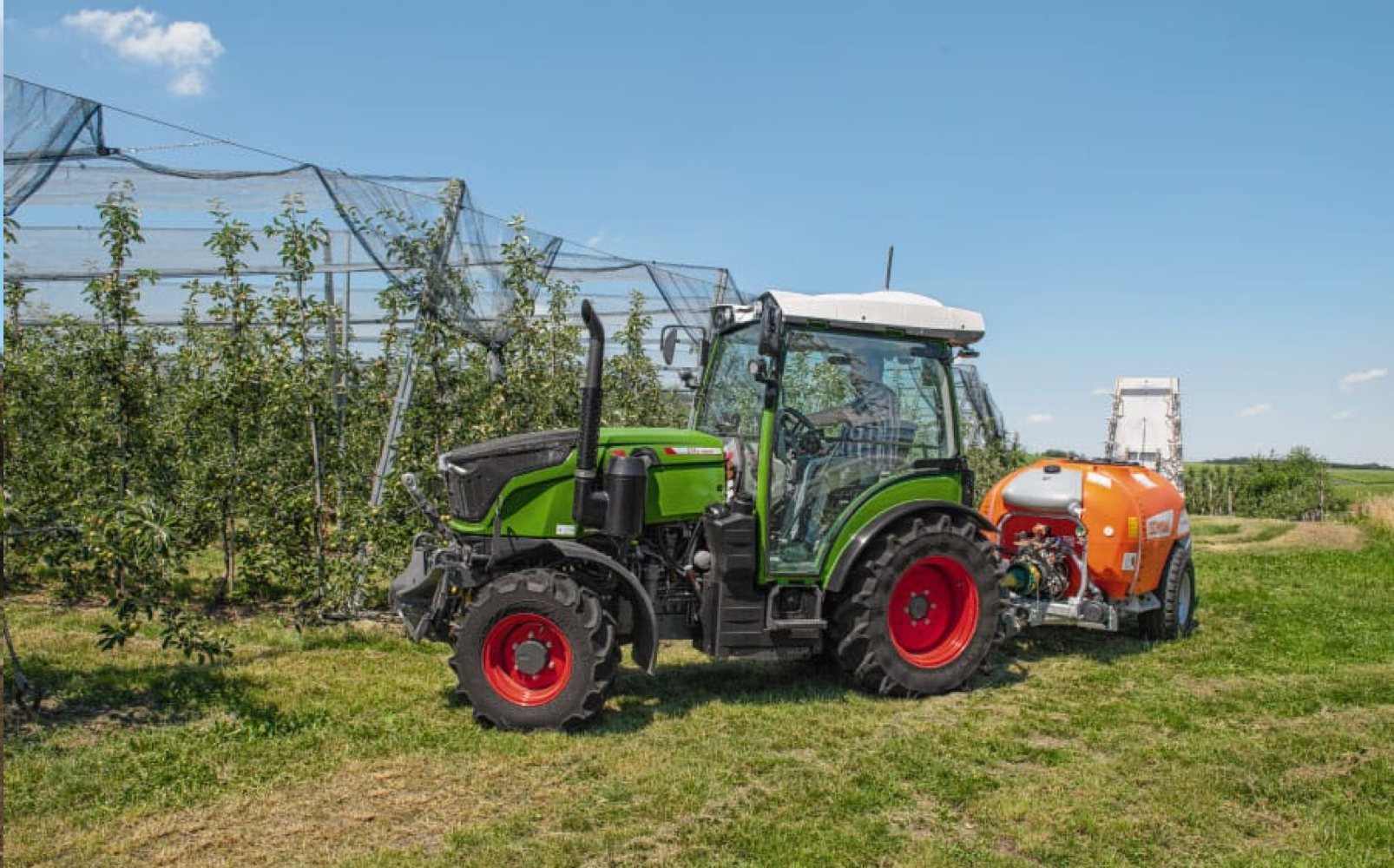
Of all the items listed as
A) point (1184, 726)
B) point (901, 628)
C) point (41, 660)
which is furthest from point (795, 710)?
point (41, 660)

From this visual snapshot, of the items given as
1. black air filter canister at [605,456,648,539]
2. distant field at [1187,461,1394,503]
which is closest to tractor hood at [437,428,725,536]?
black air filter canister at [605,456,648,539]

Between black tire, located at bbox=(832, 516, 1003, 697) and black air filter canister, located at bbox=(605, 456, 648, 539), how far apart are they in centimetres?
140

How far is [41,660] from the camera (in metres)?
5.81

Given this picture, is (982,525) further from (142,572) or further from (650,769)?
(142,572)

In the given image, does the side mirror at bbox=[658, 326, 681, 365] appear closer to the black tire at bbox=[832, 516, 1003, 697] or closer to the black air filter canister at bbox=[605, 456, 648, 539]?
the black air filter canister at bbox=[605, 456, 648, 539]

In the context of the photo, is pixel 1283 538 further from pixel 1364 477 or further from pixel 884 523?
pixel 1364 477

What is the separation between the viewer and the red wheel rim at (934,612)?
589 cm

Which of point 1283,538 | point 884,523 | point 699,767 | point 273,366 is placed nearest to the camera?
point 699,767

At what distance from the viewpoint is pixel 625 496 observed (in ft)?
16.8

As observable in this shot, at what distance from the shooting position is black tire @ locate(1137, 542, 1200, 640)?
24.8 ft

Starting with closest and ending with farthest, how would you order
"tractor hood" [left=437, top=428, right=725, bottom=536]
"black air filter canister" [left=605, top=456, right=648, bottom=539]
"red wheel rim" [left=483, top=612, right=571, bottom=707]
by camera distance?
"red wheel rim" [left=483, top=612, right=571, bottom=707], "black air filter canister" [left=605, top=456, right=648, bottom=539], "tractor hood" [left=437, top=428, right=725, bottom=536]

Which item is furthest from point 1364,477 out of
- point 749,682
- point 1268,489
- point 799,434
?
point 799,434

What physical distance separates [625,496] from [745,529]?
709 mm

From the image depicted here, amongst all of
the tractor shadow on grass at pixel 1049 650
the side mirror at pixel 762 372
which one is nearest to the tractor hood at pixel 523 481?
the side mirror at pixel 762 372
